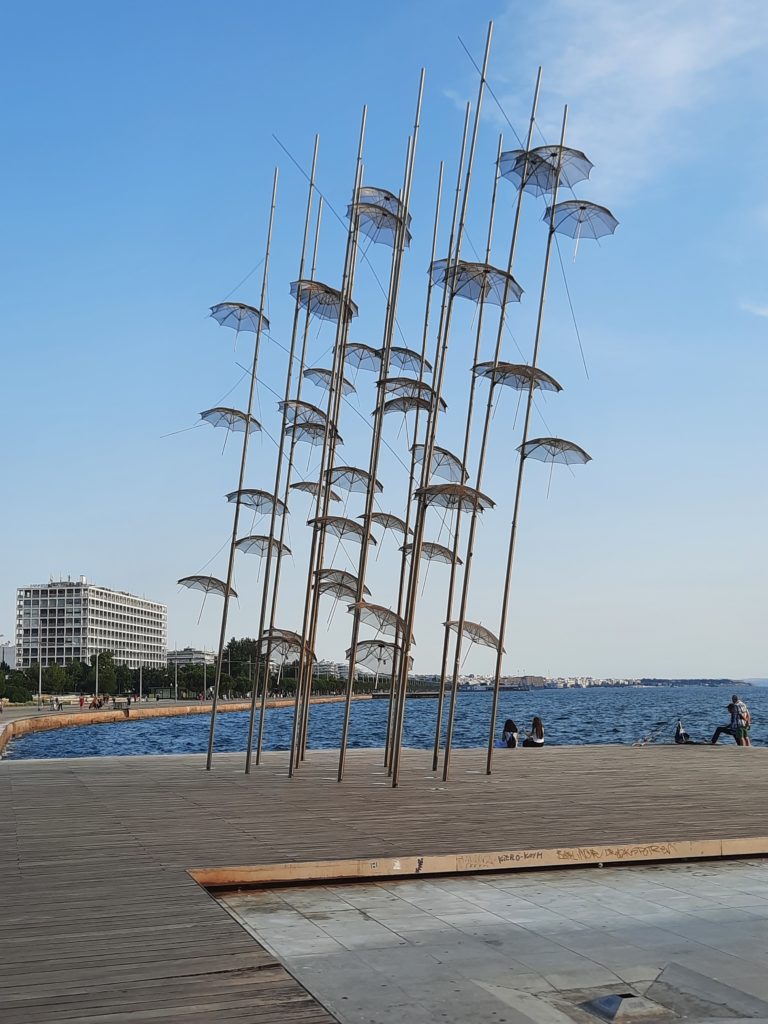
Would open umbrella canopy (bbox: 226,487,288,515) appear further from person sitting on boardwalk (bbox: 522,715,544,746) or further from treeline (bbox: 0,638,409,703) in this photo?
treeline (bbox: 0,638,409,703)

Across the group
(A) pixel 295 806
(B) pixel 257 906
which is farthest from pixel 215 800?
(B) pixel 257 906

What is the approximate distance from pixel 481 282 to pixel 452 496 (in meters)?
4.45

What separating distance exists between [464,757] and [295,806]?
1036 centimetres

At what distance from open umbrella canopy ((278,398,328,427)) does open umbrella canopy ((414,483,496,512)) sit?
3.42 m

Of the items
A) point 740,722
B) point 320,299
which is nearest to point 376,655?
point 320,299

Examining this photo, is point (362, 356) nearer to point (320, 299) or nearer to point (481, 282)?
point (320, 299)

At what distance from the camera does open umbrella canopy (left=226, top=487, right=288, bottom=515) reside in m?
21.6

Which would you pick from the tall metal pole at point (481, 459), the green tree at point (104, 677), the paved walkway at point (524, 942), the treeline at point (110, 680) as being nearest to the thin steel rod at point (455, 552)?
the tall metal pole at point (481, 459)

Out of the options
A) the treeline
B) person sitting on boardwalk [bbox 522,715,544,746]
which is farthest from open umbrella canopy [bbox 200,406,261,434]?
the treeline

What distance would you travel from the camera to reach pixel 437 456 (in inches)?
834

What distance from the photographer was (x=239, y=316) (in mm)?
22359

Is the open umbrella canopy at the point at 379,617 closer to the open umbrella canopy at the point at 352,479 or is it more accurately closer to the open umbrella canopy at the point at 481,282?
the open umbrella canopy at the point at 352,479

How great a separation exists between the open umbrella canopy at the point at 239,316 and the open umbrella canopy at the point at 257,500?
3.61 meters

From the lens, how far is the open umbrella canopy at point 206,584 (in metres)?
21.5
